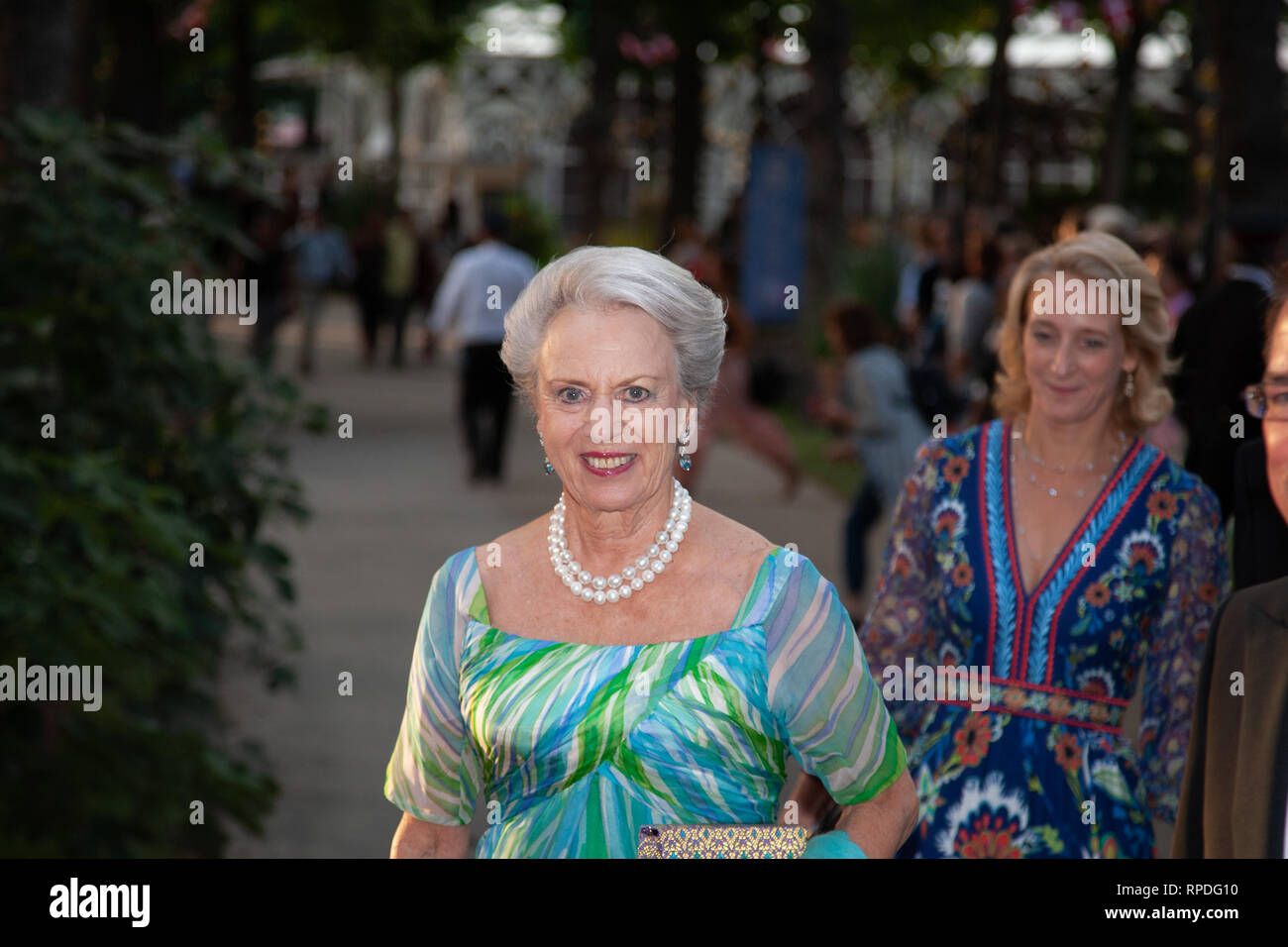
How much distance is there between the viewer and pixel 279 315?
2077cm

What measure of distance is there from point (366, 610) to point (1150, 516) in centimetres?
699

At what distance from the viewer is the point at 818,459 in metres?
17.3

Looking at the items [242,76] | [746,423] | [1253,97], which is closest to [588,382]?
→ [1253,97]

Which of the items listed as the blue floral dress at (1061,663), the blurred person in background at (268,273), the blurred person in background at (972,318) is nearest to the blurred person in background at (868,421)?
the blurred person in background at (972,318)

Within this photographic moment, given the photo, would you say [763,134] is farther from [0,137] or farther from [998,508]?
[998,508]

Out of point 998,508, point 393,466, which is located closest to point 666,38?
point 393,466

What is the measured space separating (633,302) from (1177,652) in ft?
5.54

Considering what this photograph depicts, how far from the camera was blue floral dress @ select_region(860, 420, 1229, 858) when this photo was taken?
378 cm

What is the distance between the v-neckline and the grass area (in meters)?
9.16

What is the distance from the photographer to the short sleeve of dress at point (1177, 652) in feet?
12.2

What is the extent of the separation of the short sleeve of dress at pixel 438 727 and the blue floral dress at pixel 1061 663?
4.35 feet

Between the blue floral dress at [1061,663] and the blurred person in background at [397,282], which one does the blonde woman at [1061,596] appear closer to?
the blue floral dress at [1061,663]

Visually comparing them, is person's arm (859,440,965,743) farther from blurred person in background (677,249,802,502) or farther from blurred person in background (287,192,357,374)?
blurred person in background (287,192,357,374)
